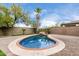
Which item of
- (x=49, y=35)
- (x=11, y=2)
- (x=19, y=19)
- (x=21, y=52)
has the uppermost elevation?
(x=11, y=2)

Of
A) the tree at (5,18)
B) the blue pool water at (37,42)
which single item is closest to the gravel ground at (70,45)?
the blue pool water at (37,42)

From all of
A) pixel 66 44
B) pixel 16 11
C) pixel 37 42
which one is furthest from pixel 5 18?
pixel 66 44

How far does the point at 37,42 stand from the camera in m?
3.18

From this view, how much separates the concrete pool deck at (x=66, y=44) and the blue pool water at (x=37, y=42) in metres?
0.14

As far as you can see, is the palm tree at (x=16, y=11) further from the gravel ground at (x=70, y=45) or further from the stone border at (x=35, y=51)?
the gravel ground at (x=70, y=45)

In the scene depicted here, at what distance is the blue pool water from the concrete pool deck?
0.46ft

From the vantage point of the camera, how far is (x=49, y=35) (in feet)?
10.7

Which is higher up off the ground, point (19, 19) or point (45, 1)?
point (45, 1)

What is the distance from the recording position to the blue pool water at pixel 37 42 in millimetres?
3162

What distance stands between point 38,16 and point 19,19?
0.34 metres

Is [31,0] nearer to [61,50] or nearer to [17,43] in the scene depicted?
[17,43]

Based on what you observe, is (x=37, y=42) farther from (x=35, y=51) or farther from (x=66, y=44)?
(x=66, y=44)

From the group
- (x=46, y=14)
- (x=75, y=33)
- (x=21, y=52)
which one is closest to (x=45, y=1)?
(x=46, y=14)

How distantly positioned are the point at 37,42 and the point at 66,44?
20.0 inches
